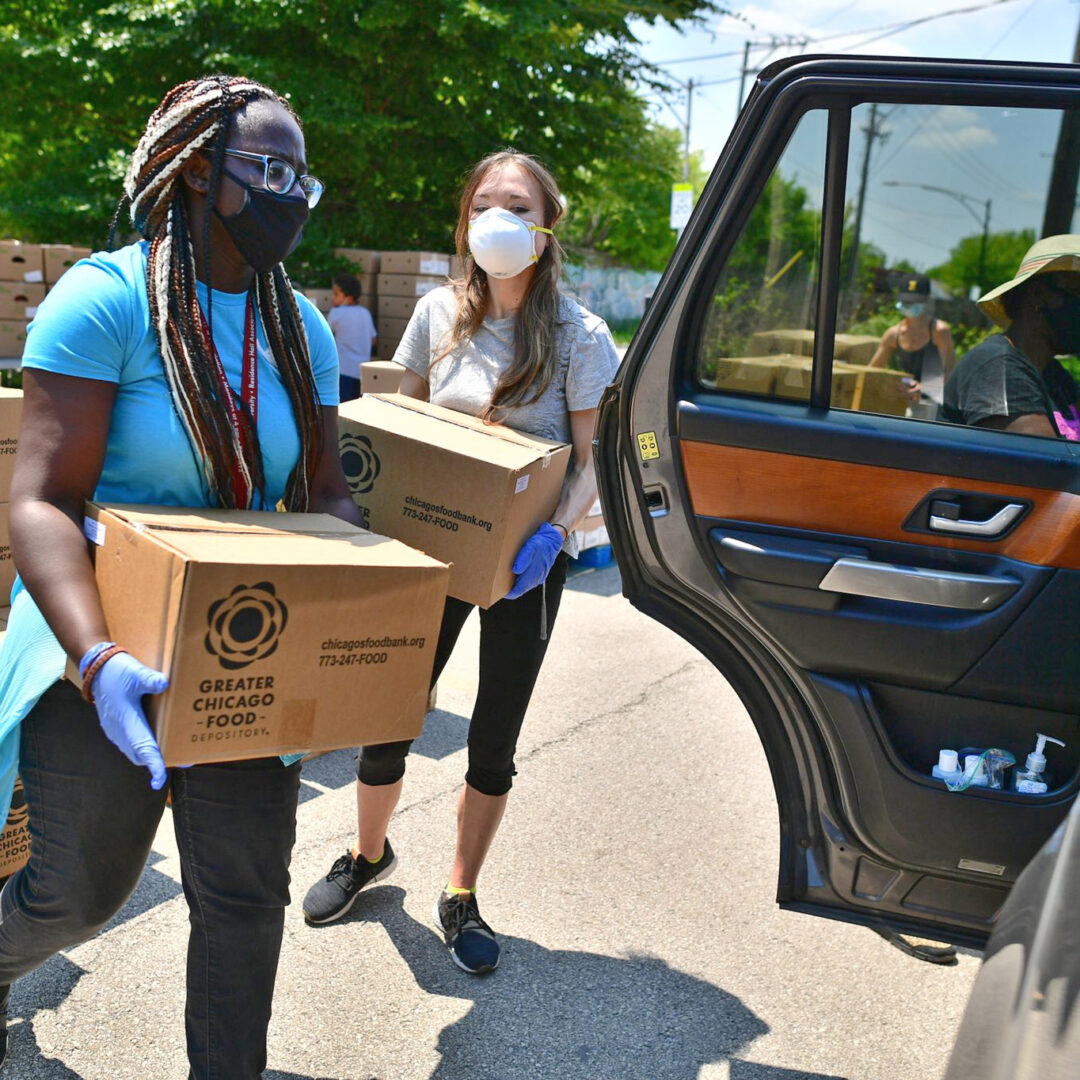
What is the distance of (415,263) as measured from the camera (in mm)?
10859

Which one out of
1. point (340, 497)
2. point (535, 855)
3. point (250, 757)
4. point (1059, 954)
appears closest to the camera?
point (1059, 954)

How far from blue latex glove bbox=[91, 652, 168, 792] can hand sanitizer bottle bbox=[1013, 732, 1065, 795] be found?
1581 millimetres

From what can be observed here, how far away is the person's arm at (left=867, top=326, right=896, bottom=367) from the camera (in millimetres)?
2133

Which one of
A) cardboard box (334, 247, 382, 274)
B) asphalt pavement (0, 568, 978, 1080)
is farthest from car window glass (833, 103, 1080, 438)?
cardboard box (334, 247, 382, 274)

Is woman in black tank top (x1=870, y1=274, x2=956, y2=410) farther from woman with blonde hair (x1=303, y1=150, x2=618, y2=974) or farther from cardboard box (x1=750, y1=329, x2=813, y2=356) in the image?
woman with blonde hair (x1=303, y1=150, x2=618, y2=974)

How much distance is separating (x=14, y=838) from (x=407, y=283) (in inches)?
367

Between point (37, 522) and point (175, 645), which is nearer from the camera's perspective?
point (175, 645)

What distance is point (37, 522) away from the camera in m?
1.61

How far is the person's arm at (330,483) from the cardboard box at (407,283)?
8922 millimetres

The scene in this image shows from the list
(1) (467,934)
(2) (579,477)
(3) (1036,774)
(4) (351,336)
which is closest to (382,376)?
(2) (579,477)

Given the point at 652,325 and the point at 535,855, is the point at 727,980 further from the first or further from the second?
the point at 652,325

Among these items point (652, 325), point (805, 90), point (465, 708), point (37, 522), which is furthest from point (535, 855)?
point (805, 90)

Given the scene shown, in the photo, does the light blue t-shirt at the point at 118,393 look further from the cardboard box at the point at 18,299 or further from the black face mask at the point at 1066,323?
the cardboard box at the point at 18,299

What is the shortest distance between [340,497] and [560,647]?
125 inches
